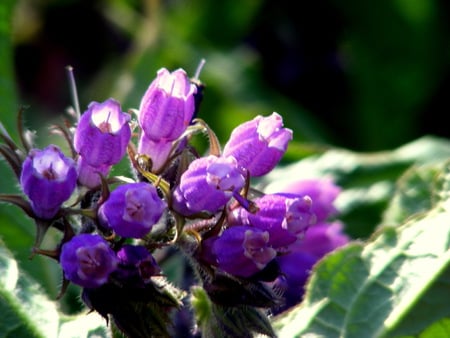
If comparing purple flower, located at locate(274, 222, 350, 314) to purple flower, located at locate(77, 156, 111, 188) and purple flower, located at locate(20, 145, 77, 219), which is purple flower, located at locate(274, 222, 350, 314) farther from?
purple flower, located at locate(20, 145, 77, 219)

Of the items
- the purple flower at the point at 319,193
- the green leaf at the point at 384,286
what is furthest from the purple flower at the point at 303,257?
the green leaf at the point at 384,286

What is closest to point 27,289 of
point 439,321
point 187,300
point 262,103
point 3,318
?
point 3,318

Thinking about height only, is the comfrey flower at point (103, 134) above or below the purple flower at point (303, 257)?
above

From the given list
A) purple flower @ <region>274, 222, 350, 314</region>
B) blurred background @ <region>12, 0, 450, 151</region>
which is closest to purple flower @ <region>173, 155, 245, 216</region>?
purple flower @ <region>274, 222, 350, 314</region>

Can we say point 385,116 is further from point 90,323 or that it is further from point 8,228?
point 90,323

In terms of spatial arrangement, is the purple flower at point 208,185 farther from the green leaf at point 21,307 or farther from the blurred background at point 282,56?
the blurred background at point 282,56
